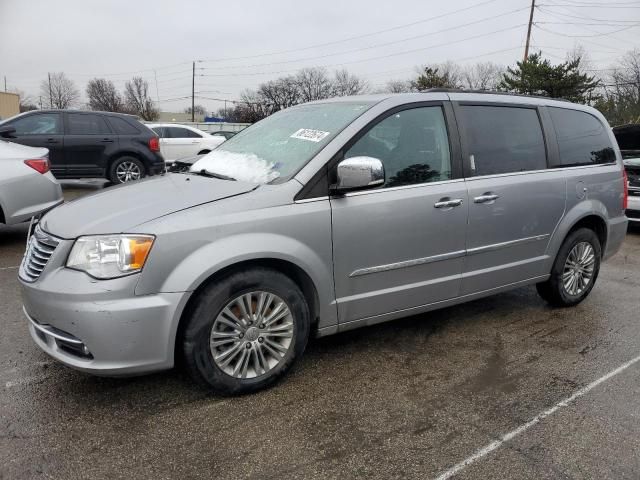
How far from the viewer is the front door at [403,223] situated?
3273 millimetres

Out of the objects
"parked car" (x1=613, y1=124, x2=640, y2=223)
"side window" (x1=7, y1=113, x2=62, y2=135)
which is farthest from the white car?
"parked car" (x1=613, y1=124, x2=640, y2=223)

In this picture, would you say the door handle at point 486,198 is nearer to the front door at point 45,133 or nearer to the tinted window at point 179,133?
the front door at point 45,133

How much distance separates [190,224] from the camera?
278cm

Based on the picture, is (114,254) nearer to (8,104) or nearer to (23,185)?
(23,185)

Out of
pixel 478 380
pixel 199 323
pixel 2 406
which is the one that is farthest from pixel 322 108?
pixel 2 406

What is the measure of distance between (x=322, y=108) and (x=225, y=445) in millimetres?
2408

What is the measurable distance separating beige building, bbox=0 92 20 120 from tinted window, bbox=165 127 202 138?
47396 millimetres

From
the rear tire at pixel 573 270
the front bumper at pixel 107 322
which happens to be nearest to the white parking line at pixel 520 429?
the rear tire at pixel 573 270

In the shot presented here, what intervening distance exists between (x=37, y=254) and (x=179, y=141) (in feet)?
43.6

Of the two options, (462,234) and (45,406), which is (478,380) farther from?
(45,406)

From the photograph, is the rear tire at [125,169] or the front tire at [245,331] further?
the rear tire at [125,169]

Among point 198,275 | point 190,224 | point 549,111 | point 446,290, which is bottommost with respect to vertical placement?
point 446,290

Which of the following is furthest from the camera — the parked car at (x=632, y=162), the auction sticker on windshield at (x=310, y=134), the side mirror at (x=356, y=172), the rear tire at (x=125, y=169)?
the rear tire at (x=125, y=169)

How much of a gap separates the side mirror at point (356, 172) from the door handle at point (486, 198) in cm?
99
